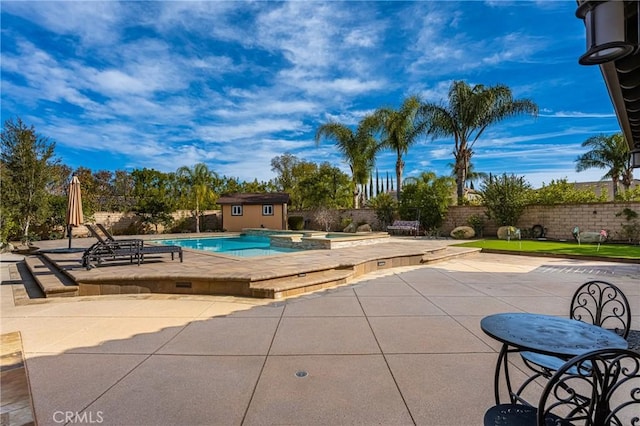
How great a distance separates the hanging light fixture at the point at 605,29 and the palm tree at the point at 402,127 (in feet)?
69.1

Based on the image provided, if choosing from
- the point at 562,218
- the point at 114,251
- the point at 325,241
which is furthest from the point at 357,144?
the point at 114,251

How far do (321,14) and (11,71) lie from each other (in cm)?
1343

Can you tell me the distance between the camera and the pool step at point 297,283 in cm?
601

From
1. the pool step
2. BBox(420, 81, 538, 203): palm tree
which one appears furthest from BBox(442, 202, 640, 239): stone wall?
the pool step

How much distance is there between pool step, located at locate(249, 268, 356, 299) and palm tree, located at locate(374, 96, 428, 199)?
16.2 metres

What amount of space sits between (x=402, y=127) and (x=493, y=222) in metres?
9.11

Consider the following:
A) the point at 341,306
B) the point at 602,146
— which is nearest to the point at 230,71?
the point at 341,306

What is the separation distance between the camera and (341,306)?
543 cm

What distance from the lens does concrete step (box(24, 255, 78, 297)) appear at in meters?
6.08

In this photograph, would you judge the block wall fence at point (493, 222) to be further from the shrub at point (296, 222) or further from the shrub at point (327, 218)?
the shrub at point (296, 222)

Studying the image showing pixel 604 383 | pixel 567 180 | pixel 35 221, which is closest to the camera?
pixel 604 383

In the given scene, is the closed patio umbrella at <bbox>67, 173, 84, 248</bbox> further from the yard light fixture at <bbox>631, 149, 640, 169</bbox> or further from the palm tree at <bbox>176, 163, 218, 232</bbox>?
the palm tree at <bbox>176, 163, 218, 232</bbox>

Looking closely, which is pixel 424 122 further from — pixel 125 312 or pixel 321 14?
pixel 125 312

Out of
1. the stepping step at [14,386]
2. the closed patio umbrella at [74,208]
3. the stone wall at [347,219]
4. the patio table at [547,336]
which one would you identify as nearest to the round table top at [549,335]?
the patio table at [547,336]
